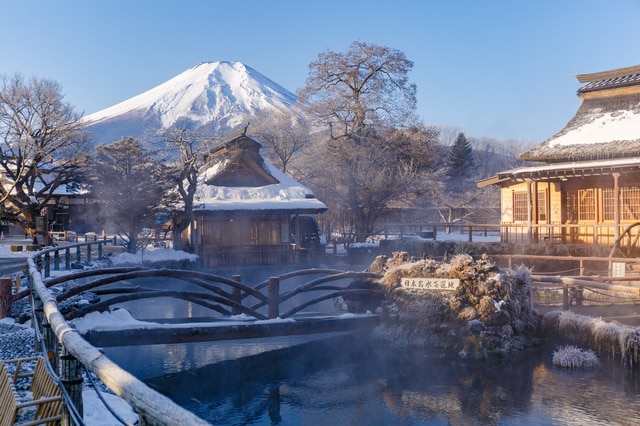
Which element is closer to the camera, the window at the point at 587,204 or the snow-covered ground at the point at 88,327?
the snow-covered ground at the point at 88,327

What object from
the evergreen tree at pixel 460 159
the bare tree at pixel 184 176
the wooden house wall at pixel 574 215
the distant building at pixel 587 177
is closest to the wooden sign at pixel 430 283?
the distant building at pixel 587 177

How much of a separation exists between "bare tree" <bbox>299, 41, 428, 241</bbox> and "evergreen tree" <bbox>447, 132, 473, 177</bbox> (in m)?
21.2

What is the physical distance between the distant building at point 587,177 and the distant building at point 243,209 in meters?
9.86

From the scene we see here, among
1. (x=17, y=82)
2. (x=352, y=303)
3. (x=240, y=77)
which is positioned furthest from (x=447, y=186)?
(x=240, y=77)

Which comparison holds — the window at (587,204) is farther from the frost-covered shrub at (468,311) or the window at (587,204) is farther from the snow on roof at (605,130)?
the frost-covered shrub at (468,311)

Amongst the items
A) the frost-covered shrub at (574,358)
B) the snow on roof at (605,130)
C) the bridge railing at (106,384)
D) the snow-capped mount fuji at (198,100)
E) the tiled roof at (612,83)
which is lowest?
the frost-covered shrub at (574,358)

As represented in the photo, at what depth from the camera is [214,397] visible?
31.3 feet

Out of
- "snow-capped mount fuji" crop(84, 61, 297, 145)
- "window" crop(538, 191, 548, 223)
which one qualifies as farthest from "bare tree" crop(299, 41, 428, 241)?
"snow-capped mount fuji" crop(84, 61, 297, 145)

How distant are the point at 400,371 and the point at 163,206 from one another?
2150 cm

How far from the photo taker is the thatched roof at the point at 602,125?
22109 mm

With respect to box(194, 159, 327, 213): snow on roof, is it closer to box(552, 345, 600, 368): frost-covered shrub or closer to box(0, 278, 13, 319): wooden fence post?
box(0, 278, 13, 319): wooden fence post

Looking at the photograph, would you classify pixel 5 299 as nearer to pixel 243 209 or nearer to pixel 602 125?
pixel 243 209

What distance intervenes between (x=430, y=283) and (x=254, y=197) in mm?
19247

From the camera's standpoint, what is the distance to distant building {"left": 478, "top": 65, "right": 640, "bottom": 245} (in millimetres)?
20562
